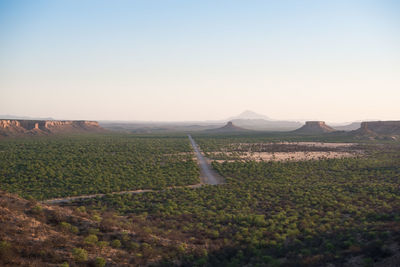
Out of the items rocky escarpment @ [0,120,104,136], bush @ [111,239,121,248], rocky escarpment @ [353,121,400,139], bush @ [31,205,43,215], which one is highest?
rocky escarpment @ [353,121,400,139]

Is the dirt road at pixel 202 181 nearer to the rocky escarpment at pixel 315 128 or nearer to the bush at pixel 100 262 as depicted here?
the bush at pixel 100 262

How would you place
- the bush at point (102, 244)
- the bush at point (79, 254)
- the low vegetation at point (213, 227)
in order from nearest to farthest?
the bush at point (79, 254) < the low vegetation at point (213, 227) < the bush at point (102, 244)

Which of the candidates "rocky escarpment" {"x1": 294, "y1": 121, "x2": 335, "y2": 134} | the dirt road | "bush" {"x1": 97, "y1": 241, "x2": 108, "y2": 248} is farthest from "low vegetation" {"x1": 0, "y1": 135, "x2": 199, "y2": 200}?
"rocky escarpment" {"x1": 294, "y1": 121, "x2": 335, "y2": 134}

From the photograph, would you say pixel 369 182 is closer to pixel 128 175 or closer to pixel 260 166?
pixel 260 166

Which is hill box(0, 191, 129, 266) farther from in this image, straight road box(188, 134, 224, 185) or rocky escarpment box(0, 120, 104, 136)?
rocky escarpment box(0, 120, 104, 136)

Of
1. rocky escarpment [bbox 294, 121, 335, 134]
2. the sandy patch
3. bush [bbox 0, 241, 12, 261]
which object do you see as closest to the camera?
bush [bbox 0, 241, 12, 261]

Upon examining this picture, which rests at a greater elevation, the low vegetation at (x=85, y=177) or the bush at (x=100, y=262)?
the bush at (x=100, y=262)

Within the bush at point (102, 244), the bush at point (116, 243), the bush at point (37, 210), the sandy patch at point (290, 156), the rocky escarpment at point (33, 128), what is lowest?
the bush at point (116, 243)

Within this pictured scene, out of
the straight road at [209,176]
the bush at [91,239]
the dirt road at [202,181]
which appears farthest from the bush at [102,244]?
the straight road at [209,176]
